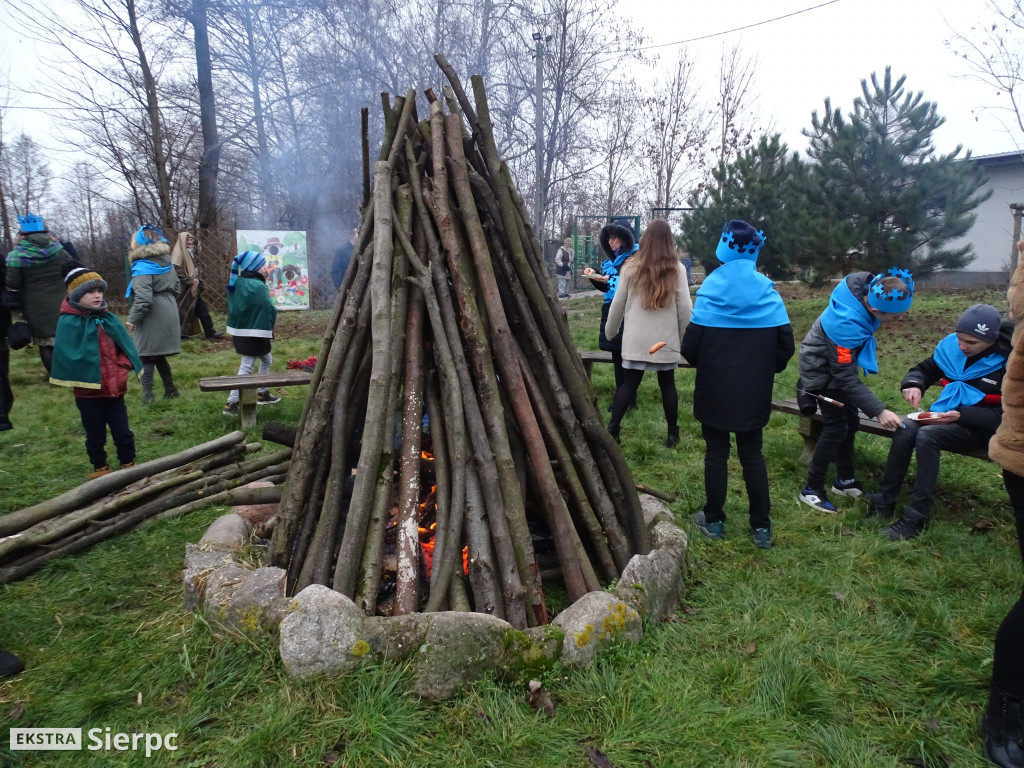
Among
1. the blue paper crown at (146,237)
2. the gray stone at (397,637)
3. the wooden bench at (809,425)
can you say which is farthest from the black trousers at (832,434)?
the blue paper crown at (146,237)

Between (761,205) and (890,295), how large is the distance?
1033 cm

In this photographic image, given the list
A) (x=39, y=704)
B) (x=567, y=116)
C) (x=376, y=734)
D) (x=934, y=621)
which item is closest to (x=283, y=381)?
(x=39, y=704)

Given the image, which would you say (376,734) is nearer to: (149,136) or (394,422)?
(394,422)

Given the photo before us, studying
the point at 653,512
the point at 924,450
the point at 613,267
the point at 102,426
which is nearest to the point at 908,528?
the point at 924,450

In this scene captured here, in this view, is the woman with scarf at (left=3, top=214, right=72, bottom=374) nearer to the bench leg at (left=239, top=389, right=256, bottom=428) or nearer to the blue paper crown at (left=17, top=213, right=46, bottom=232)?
the blue paper crown at (left=17, top=213, right=46, bottom=232)

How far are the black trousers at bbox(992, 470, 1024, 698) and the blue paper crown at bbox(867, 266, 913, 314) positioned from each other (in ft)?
6.86

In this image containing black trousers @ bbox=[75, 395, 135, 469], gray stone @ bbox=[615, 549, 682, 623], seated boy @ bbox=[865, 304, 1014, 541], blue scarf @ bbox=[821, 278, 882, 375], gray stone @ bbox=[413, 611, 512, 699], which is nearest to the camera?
gray stone @ bbox=[413, 611, 512, 699]

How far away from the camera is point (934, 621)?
3092mm

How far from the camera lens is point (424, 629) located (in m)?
2.56

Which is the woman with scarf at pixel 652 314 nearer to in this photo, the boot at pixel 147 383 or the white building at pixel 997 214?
the boot at pixel 147 383

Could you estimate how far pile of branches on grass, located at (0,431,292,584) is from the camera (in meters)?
3.64

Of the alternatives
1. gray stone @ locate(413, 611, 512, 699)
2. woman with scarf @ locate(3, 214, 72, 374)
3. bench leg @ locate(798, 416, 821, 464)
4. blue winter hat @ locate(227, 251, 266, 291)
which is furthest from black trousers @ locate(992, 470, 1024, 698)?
woman with scarf @ locate(3, 214, 72, 374)

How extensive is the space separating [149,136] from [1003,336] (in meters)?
15.5

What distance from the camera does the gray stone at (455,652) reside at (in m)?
2.51
